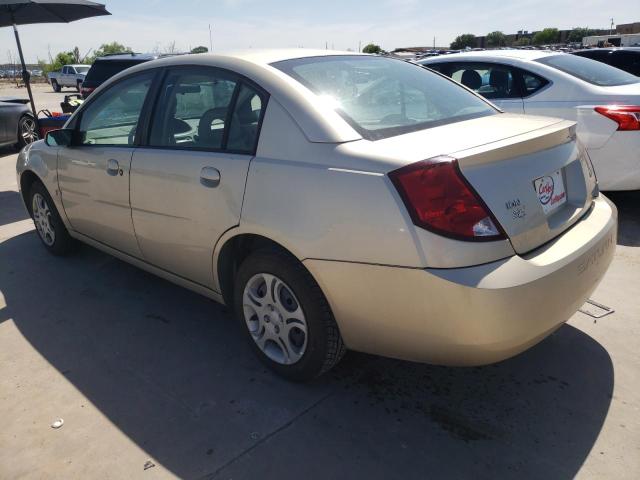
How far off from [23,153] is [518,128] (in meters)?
4.15

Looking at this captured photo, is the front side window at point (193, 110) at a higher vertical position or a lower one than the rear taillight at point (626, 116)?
higher

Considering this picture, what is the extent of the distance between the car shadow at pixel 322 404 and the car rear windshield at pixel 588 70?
3.08 meters

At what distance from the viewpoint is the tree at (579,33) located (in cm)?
7733

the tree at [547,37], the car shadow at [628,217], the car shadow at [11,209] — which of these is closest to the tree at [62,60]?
the car shadow at [11,209]

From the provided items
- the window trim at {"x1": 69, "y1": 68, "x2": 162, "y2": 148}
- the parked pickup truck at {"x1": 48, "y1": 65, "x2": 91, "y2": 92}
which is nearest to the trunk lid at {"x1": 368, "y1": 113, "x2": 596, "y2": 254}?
the window trim at {"x1": 69, "y1": 68, "x2": 162, "y2": 148}

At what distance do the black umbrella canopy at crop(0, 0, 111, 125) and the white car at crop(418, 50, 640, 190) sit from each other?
553 centimetres

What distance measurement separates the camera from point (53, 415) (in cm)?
249

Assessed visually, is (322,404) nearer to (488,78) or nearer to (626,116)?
(626,116)

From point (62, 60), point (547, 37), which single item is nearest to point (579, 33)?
point (547, 37)

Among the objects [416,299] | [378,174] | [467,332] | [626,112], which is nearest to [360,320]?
[416,299]

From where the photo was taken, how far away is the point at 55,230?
14.3 feet

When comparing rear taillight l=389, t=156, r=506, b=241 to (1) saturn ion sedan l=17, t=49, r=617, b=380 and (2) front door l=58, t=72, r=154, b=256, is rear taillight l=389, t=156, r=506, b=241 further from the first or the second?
(2) front door l=58, t=72, r=154, b=256

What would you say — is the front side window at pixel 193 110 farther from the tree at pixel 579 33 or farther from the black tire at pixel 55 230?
the tree at pixel 579 33

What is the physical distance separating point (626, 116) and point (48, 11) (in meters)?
7.94
